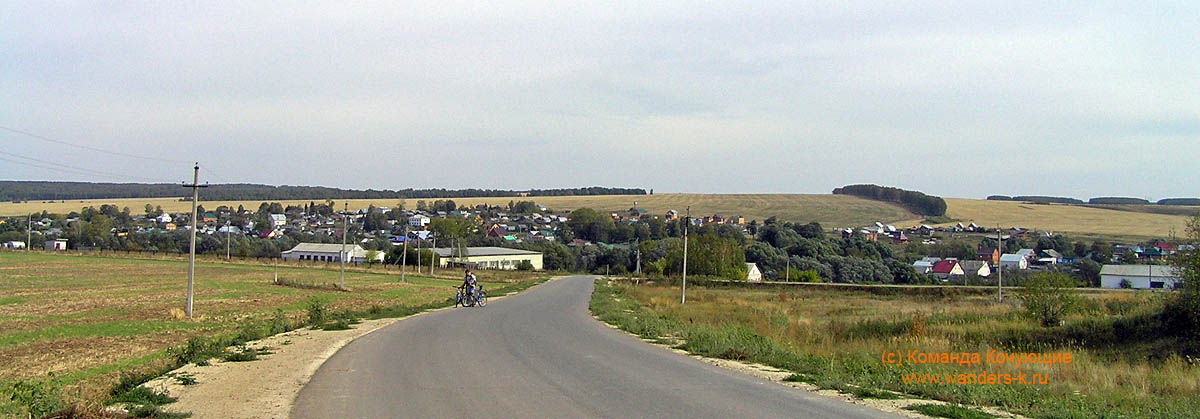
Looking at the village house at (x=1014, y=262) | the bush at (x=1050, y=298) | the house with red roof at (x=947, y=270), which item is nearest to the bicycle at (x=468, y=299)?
the bush at (x=1050, y=298)

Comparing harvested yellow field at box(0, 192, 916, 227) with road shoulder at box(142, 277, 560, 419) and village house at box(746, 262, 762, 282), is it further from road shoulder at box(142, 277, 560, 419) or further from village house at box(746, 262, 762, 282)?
road shoulder at box(142, 277, 560, 419)

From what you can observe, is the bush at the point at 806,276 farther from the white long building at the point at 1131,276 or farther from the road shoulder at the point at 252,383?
the road shoulder at the point at 252,383

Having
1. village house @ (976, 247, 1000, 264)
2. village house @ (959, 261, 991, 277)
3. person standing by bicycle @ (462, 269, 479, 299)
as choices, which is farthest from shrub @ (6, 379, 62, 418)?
village house @ (976, 247, 1000, 264)

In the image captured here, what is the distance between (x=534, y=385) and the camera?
1154 cm

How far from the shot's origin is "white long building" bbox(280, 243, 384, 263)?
109 meters

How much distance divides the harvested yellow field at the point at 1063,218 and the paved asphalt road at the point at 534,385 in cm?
7707

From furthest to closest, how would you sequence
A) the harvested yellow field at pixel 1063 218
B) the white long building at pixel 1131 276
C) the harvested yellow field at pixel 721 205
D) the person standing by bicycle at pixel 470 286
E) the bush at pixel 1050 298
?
the harvested yellow field at pixel 721 205
the harvested yellow field at pixel 1063 218
the white long building at pixel 1131 276
the person standing by bicycle at pixel 470 286
the bush at pixel 1050 298

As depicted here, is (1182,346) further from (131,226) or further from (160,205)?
(160,205)

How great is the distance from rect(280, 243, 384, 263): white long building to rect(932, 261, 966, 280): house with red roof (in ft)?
219

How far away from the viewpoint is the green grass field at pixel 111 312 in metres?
15.4

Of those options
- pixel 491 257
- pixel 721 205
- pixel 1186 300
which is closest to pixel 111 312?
pixel 1186 300

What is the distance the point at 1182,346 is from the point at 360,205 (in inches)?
6887

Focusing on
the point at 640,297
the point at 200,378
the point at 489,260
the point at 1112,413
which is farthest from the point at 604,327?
the point at 489,260

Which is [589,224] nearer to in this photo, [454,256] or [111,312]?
[454,256]
